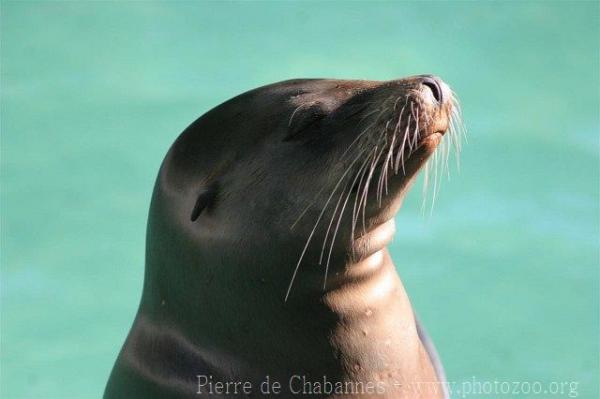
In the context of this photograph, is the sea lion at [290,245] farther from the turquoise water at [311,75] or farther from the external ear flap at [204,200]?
the turquoise water at [311,75]

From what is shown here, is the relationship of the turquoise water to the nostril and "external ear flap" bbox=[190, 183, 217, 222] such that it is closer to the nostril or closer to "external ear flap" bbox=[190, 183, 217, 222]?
"external ear flap" bbox=[190, 183, 217, 222]

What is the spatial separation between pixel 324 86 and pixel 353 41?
6.90 meters

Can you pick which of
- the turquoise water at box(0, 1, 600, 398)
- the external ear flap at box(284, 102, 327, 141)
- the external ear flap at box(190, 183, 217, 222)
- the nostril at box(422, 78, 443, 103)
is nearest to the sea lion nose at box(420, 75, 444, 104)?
the nostril at box(422, 78, 443, 103)

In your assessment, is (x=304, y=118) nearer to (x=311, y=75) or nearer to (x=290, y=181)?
(x=290, y=181)

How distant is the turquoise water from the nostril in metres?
3.80

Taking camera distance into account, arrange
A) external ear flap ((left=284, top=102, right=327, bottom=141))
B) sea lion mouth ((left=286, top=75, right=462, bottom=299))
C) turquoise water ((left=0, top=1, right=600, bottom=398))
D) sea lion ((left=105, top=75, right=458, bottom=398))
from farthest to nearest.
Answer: turquoise water ((left=0, top=1, right=600, bottom=398)) → external ear flap ((left=284, top=102, right=327, bottom=141)) → sea lion ((left=105, top=75, right=458, bottom=398)) → sea lion mouth ((left=286, top=75, right=462, bottom=299))

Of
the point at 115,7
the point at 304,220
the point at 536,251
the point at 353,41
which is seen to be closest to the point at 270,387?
the point at 304,220

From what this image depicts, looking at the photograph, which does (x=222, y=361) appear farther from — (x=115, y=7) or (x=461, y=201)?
(x=115, y=7)

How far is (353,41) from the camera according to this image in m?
11.8

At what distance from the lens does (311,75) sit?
1118 centimetres

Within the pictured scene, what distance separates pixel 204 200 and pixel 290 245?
389 mm

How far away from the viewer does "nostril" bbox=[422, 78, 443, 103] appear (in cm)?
459

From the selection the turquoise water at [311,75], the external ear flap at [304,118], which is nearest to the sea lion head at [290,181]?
the external ear flap at [304,118]

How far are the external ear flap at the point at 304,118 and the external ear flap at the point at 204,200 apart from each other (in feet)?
1.11
